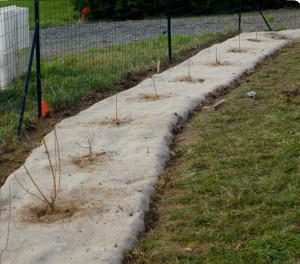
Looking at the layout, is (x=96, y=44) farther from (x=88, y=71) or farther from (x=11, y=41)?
(x=11, y=41)

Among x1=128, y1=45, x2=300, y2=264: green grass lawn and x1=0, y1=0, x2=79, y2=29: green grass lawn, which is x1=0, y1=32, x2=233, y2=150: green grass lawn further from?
x1=0, y1=0, x2=79, y2=29: green grass lawn

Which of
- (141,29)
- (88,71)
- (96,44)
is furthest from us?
(141,29)

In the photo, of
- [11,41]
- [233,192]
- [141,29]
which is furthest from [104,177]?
[141,29]

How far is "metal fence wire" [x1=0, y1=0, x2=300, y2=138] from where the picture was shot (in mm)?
8047

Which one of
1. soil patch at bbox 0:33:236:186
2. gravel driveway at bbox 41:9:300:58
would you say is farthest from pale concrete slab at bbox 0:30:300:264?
gravel driveway at bbox 41:9:300:58

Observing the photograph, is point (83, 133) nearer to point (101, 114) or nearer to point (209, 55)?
point (101, 114)

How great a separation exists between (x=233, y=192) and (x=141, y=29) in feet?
31.3

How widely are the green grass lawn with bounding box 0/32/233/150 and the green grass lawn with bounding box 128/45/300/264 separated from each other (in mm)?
1874

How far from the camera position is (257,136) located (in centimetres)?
584

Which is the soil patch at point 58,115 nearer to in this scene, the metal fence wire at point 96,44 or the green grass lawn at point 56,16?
the metal fence wire at point 96,44

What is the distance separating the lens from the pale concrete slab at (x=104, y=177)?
3.95m

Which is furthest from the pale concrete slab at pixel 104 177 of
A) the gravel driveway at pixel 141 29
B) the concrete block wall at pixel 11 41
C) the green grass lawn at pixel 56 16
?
the green grass lawn at pixel 56 16

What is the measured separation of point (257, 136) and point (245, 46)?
5011mm

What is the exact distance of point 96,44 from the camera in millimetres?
12117
